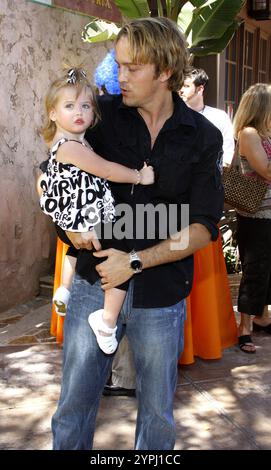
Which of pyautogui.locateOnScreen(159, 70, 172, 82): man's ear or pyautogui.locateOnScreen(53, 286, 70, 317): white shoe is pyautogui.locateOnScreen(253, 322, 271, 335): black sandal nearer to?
pyautogui.locateOnScreen(53, 286, 70, 317): white shoe

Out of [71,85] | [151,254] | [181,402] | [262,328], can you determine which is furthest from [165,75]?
[262,328]

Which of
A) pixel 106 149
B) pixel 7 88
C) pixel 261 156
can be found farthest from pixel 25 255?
pixel 106 149

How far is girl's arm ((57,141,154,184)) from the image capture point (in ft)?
7.66

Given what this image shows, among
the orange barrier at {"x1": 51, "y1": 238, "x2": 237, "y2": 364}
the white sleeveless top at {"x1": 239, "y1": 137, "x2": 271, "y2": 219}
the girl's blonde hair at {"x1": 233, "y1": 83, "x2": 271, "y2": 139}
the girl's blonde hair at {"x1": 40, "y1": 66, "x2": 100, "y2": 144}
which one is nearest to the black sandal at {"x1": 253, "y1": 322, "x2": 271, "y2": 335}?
the orange barrier at {"x1": 51, "y1": 238, "x2": 237, "y2": 364}

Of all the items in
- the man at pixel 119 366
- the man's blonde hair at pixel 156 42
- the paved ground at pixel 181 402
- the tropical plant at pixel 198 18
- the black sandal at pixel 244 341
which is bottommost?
the paved ground at pixel 181 402

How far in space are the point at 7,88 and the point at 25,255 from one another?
1561 mm

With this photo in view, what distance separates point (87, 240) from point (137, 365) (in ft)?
1.71

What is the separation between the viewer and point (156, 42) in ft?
7.51

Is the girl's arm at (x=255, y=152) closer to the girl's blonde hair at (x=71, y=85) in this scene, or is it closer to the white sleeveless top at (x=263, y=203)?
the white sleeveless top at (x=263, y=203)

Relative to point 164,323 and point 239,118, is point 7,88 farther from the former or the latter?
point 164,323

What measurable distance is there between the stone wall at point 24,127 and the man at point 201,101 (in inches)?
66.3

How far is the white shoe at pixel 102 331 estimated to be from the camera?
2.33 metres

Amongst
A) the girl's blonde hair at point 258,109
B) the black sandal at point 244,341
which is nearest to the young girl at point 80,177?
the girl's blonde hair at point 258,109

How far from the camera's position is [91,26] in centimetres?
545
